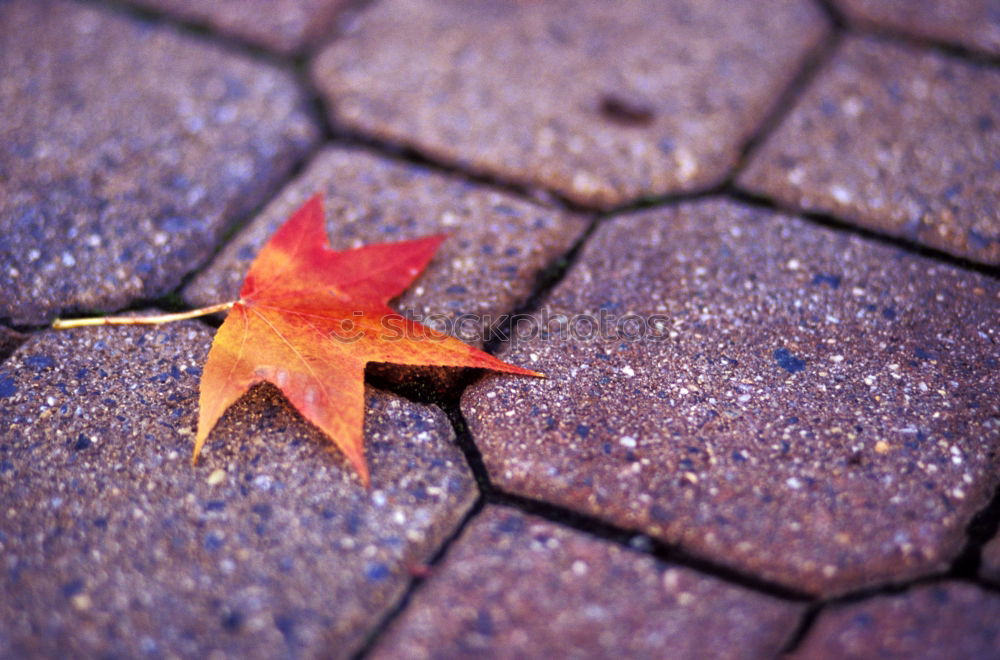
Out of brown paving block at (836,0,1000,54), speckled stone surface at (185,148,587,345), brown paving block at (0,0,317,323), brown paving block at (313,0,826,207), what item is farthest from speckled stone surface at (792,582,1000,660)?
brown paving block at (836,0,1000,54)

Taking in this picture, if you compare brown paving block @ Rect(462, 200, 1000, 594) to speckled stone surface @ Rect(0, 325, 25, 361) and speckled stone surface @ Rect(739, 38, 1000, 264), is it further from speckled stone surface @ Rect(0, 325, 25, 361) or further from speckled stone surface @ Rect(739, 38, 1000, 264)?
speckled stone surface @ Rect(0, 325, 25, 361)

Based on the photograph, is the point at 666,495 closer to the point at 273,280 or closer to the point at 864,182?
the point at 273,280

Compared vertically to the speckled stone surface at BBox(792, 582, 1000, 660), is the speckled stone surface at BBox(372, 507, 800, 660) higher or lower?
lower

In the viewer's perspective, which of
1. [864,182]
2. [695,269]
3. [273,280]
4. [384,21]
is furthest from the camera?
[384,21]

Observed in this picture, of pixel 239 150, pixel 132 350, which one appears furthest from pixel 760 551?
pixel 239 150

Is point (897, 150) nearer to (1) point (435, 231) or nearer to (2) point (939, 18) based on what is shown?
(2) point (939, 18)

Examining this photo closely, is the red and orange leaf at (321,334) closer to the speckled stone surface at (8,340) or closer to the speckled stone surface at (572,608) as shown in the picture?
the speckled stone surface at (572,608)
